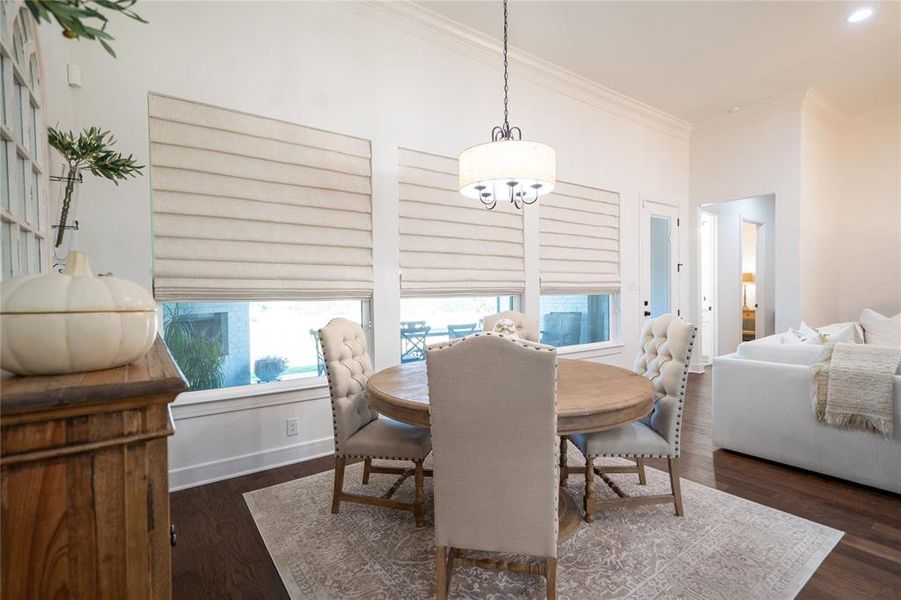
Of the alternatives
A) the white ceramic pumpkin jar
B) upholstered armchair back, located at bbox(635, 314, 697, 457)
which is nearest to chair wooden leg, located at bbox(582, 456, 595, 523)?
upholstered armchair back, located at bbox(635, 314, 697, 457)

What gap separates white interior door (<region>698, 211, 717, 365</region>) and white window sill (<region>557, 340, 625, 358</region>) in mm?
2155

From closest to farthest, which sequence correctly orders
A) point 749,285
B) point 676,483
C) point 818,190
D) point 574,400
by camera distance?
point 574,400 → point 676,483 → point 818,190 → point 749,285

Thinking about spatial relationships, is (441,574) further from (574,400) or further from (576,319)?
(576,319)

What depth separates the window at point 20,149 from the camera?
1.18 metres

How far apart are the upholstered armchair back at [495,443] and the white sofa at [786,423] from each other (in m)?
2.17

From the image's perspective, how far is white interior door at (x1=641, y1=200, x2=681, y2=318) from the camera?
208 inches

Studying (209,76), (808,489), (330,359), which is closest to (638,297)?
(808,489)

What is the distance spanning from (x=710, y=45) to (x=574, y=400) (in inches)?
151

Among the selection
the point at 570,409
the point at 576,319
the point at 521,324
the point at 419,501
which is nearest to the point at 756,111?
the point at 576,319

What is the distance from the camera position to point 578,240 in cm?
454

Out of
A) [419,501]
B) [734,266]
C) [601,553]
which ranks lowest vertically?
[601,553]

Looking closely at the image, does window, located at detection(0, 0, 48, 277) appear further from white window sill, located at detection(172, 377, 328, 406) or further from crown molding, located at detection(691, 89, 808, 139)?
crown molding, located at detection(691, 89, 808, 139)

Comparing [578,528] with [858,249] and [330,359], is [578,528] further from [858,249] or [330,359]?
[858,249]

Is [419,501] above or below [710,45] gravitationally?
below
